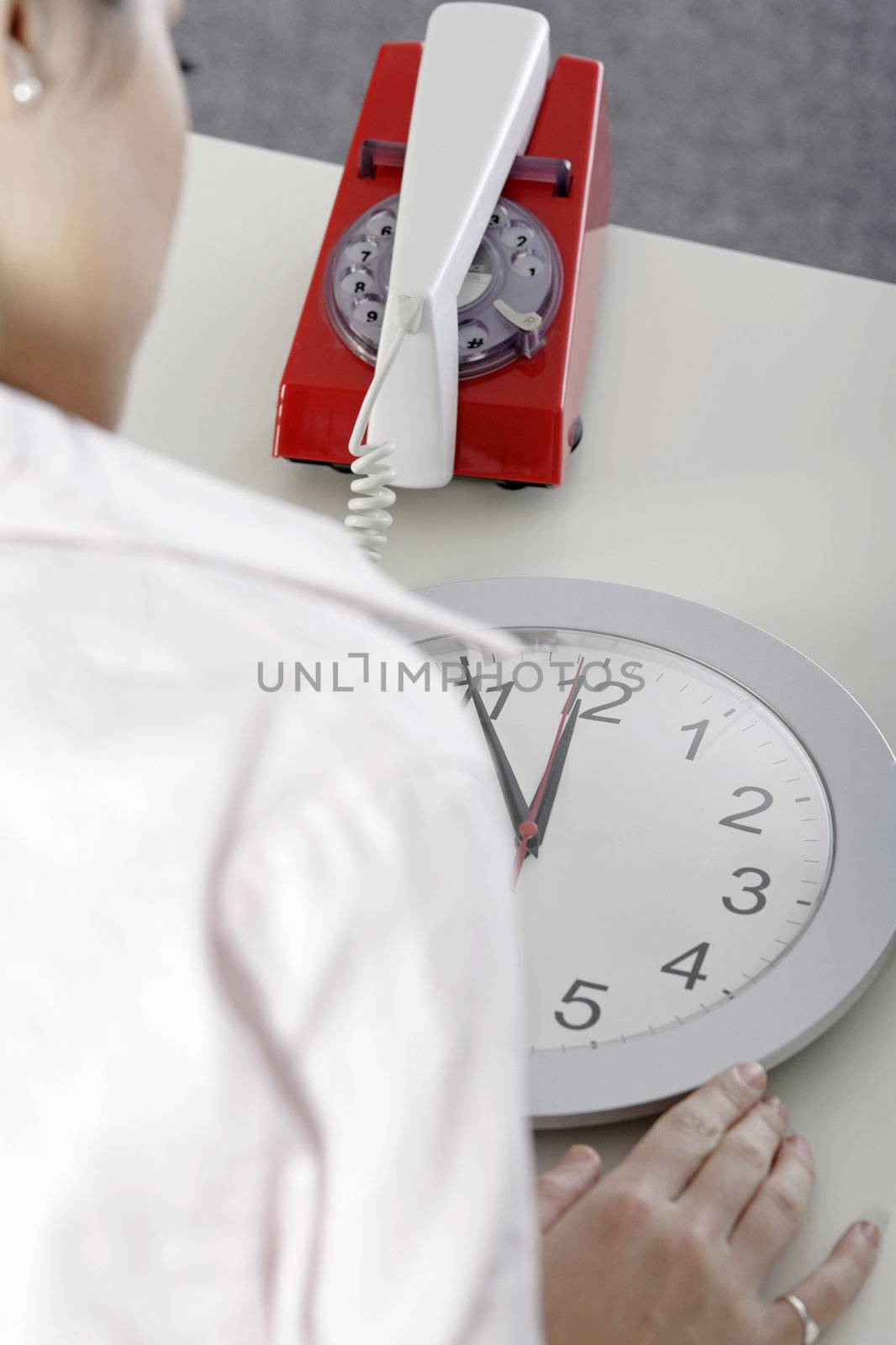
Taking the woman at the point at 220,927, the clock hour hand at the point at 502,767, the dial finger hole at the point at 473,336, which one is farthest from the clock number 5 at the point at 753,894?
the dial finger hole at the point at 473,336

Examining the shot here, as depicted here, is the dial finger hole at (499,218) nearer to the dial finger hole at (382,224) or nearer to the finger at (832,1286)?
the dial finger hole at (382,224)

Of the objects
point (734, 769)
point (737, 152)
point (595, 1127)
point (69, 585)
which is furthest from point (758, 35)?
point (69, 585)

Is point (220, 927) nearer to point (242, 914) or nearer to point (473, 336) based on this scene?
point (242, 914)

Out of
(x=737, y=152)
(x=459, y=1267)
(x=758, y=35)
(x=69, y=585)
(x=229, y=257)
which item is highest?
(x=758, y=35)

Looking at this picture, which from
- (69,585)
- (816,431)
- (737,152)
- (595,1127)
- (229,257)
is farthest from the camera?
(737,152)

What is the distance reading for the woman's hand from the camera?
55 centimetres

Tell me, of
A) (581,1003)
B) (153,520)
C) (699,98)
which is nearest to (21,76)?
(153,520)

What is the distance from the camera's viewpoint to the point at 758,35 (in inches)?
96.4

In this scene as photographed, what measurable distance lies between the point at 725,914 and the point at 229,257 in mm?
664

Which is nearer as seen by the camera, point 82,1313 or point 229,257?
point 82,1313

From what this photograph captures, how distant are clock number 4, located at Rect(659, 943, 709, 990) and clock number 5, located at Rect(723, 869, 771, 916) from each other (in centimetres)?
2

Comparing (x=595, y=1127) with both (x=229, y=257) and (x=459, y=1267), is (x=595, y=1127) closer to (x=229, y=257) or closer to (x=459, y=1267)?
(x=459, y=1267)

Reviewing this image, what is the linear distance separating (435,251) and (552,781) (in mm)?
352

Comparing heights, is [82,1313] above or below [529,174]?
below
